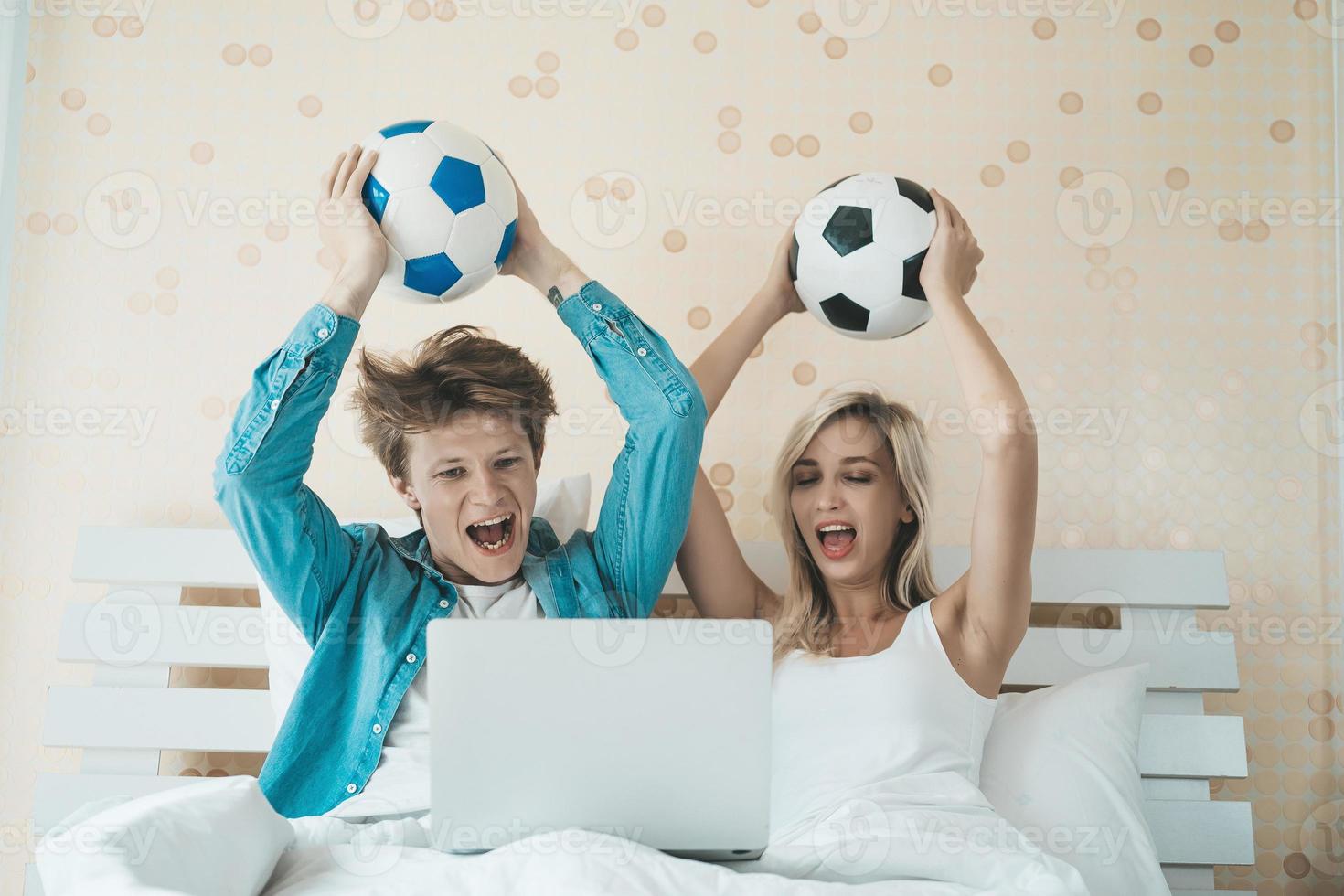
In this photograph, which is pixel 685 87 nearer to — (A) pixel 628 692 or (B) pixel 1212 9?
(B) pixel 1212 9

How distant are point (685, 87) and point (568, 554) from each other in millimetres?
968

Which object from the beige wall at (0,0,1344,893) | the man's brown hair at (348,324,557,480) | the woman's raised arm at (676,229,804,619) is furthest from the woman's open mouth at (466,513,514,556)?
the beige wall at (0,0,1344,893)

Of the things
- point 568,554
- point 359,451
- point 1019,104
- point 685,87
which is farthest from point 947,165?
point 359,451

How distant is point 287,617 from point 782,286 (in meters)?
0.89

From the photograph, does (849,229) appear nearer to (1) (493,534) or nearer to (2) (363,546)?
(1) (493,534)

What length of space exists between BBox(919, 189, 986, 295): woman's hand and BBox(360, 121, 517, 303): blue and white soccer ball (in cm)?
60

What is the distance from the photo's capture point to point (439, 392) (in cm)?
159

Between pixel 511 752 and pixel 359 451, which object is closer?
pixel 511 752

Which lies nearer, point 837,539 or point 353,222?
point 353,222

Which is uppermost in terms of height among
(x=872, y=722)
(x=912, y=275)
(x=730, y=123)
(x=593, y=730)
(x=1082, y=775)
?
(x=730, y=123)

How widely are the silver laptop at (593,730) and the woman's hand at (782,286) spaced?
0.75 meters

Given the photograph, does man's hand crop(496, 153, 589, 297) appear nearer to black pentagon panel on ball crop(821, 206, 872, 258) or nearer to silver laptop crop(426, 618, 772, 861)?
black pentagon panel on ball crop(821, 206, 872, 258)

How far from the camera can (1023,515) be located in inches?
60.9

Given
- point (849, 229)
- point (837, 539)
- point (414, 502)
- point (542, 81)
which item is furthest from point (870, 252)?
point (542, 81)
